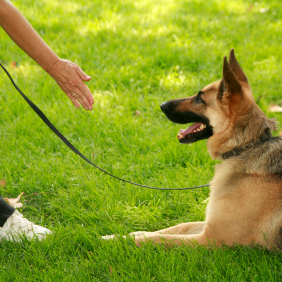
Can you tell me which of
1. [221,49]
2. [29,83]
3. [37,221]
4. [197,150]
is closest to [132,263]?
[37,221]

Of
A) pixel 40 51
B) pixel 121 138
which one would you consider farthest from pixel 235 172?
pixel 40 51

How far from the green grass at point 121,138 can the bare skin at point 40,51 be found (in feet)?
3.33

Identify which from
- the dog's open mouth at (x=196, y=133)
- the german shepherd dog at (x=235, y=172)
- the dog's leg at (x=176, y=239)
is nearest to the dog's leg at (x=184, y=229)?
the german shepherd dog at (x=235, y=172)

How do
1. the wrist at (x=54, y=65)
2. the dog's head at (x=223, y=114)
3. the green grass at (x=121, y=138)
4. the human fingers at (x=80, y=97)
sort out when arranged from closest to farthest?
the green grass at (x=121, y=138)
the dog's head at (x=223, y=114)
the wrist at (x=54, y=65)
the human fingers at (x=80, y=97)

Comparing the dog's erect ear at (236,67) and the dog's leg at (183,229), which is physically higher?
the dog's erect ear at (236,67)

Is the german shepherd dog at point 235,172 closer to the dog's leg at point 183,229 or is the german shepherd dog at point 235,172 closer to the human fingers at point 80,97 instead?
the dog's leg at point 183,229

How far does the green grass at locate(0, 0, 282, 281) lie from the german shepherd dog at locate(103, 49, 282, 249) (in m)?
0.13

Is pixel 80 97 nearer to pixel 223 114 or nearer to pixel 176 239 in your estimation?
pixel 223 114

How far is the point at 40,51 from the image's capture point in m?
2.71

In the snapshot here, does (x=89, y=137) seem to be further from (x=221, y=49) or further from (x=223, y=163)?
(x=221, y=49)

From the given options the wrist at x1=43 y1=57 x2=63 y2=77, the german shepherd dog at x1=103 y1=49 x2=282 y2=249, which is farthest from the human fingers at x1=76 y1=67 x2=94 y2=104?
the german shepherd dog at x1=103 y1=49 x2=282 y2=249

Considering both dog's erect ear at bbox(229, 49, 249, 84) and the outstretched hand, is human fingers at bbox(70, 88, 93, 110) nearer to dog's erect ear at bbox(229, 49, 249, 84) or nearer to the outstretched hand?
the outstretched hand

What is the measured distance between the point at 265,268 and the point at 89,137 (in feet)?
8.16

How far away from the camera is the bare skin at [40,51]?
2592 mm
